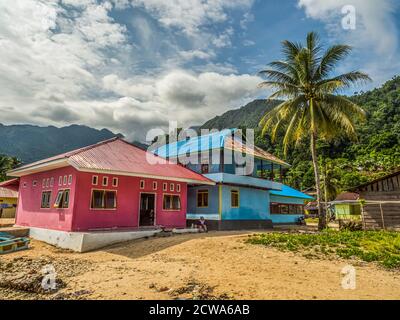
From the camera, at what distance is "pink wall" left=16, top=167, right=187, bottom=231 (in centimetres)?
1336

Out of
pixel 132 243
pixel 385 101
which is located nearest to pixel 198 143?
pixel 132 243

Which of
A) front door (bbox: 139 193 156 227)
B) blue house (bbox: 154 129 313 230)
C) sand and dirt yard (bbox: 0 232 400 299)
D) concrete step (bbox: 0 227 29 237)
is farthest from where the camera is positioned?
blue house (bbox: 154 129 313 230)

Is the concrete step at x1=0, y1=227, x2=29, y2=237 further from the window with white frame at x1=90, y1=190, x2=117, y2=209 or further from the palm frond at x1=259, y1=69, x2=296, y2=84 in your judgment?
the palm frond at x1=259, y1=69, x2=296, y2=84

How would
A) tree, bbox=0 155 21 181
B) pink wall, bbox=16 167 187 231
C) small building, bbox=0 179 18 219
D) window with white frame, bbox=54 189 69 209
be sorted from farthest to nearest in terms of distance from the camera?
tree, bbox=0 155 21 181, small building, bbox=0 179 18 219, window with white frame, bbox=54 189 69 209, pink wall, bbox=16 167 187 231

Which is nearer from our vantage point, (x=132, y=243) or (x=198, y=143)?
(x=132, y=243)

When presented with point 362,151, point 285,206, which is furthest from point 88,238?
point 362,151

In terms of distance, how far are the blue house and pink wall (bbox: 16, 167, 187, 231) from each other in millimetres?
2688

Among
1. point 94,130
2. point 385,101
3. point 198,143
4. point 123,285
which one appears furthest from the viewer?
point 94,130

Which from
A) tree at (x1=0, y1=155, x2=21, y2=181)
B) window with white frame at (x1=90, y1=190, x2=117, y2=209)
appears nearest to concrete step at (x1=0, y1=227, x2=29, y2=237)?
window with white frame at (x1=90, y1=190, x2=117, y2=209)

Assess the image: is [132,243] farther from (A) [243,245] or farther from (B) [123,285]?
(B) [123,285]

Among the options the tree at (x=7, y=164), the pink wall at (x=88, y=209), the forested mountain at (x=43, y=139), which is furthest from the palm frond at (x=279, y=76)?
the forested mountain at (x=43, y=139)

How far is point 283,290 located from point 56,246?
36.8 feet

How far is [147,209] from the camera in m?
16.5

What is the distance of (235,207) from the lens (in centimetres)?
2028
